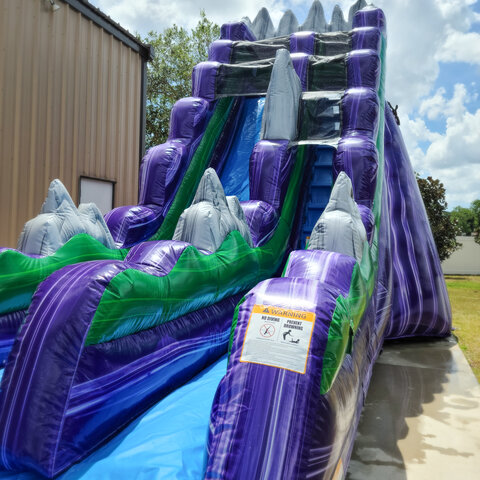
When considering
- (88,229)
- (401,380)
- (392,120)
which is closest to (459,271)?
(392,120)

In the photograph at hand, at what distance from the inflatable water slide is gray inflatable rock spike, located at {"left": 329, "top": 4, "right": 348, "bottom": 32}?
255cm

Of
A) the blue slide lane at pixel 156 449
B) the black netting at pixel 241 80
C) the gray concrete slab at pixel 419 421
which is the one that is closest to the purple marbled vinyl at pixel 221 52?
the black netting at pixel 241 80

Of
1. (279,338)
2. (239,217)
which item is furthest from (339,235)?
(279,338)

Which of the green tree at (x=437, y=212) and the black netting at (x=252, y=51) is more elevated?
the black netting at (x=252, y=51)

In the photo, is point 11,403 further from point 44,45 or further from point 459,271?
point 459,271

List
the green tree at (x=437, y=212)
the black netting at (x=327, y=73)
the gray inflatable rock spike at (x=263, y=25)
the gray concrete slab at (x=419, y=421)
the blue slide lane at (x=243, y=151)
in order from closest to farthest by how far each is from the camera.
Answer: the gray concrete slab at (x=419, y=421)
the blue slide lane at (x=243, y=151)
the black netting at (x=327, y=73)
the gray inflatable rock spike at (x=263, y=25)
the green tree at (x=437, y=212)

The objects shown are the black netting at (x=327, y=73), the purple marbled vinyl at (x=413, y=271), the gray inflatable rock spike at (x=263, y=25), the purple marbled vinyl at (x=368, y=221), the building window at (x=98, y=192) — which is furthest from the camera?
the gray inflatable rock spike at (x=263, y=25)

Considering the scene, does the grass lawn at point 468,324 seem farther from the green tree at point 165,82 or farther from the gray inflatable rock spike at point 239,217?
the green tree at point 165,82

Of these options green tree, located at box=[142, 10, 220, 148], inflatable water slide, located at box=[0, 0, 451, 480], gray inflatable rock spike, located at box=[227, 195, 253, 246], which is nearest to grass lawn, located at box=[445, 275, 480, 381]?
inflatable water slide, located at box=[0, 0, 451, 480]

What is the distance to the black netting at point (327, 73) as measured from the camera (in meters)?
4.79

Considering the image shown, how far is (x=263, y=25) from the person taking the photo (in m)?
6.64

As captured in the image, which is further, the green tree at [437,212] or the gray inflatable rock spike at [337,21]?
the green tree at [437,212]

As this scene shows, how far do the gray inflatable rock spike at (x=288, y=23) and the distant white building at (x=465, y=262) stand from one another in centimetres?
1330

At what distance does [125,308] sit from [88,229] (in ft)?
4.19
